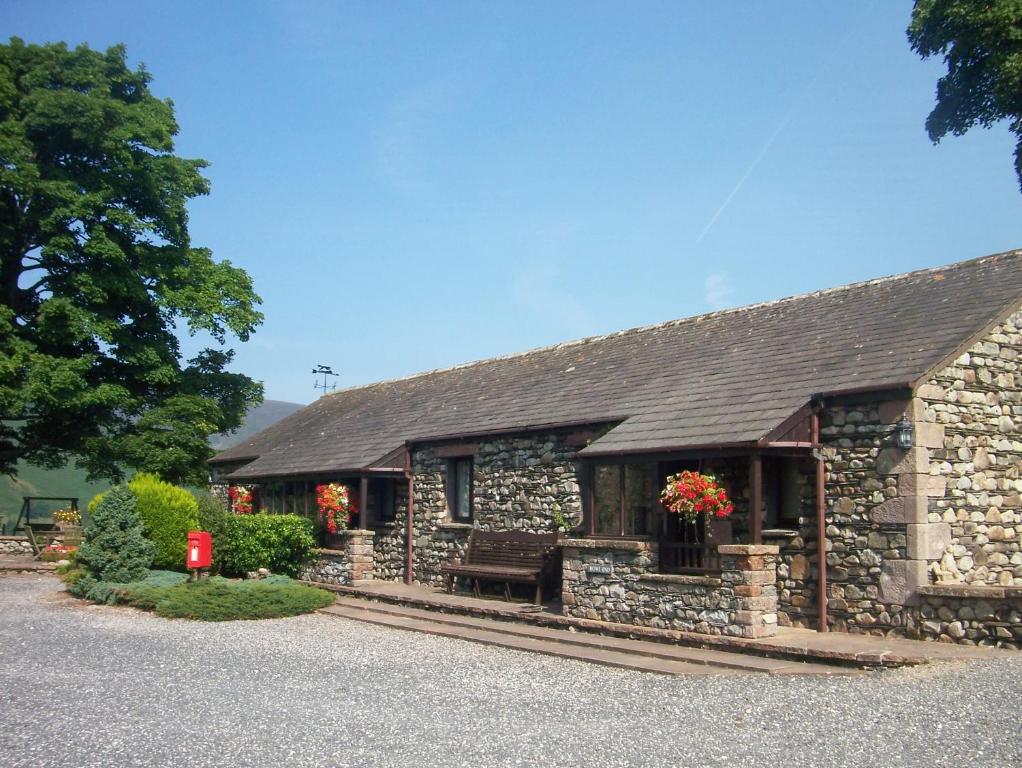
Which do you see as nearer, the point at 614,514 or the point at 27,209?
the point at 614,514

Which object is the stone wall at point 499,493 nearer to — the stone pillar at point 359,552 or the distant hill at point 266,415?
the stone pillar at point 359,552

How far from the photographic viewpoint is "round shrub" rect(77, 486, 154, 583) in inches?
688

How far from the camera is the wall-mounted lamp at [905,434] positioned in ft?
37.1

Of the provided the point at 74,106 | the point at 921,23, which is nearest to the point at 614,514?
the point at 921,23

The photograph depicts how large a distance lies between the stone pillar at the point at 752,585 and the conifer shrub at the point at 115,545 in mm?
11315

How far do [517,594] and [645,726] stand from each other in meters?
8.41

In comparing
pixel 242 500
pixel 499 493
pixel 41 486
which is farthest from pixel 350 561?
pixel 41 486

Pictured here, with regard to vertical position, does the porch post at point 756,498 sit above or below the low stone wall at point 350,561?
above

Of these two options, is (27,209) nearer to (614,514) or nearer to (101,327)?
(101,327)

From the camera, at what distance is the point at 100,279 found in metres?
23.9

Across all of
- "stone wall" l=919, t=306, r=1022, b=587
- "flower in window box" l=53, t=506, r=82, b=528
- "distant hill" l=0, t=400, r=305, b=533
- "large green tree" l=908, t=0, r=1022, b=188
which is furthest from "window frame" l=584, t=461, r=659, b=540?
"distant hill" l=0, t=400, r=305, b=533

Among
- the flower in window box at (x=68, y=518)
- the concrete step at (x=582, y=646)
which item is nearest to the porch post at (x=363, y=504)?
the concrete step at (x=582, y=646)

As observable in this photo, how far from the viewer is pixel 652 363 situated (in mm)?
17188

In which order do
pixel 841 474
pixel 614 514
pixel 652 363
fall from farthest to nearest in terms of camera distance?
pixel 652 363
pixel 614 514
pixel 841 474
